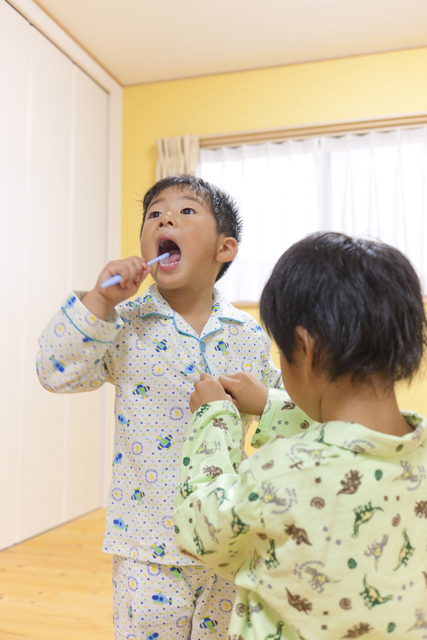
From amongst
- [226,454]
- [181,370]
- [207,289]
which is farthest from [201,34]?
[226,454]

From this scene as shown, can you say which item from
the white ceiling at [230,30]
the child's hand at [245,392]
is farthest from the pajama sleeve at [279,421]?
the white ceiling at [230,30]

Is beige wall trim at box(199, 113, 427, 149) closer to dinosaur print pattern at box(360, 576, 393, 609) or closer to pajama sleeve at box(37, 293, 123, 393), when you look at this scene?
pajama sleeve at box(37, 293, 123, 393)

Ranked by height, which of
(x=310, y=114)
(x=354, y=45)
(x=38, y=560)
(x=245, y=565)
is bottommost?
(x=38, y=560)

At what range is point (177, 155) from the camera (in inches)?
129

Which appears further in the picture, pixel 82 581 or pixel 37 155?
pixel 37 155

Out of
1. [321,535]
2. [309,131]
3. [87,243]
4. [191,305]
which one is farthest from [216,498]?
[309,131]

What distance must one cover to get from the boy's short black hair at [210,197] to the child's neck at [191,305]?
13 cm

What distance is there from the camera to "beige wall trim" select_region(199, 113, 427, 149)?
2988 millimetres

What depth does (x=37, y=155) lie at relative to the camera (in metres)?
2.61

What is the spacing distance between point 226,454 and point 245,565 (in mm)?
125

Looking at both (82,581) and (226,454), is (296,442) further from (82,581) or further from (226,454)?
(82,581)

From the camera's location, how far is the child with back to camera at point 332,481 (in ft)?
1.88

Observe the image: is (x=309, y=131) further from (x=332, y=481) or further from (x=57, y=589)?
(x=332, y=481)

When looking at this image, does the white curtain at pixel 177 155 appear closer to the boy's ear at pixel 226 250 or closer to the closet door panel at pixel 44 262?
the closet door panel at pixel 44 262
